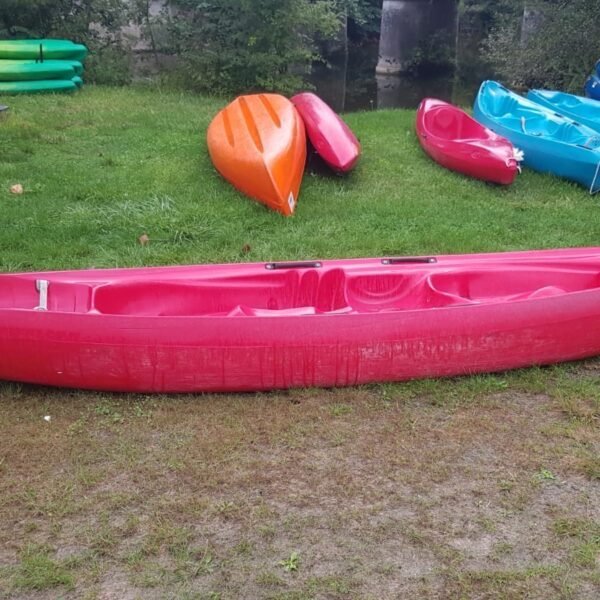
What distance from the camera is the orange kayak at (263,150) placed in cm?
571

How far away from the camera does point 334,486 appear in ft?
9.58

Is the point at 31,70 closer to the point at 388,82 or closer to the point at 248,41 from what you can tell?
the point at 248,41

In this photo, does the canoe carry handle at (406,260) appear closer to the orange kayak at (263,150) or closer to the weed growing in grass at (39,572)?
the orange kayak at (263,150)

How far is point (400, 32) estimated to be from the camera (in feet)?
64.6

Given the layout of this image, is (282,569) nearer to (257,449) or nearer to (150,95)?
(257,449)

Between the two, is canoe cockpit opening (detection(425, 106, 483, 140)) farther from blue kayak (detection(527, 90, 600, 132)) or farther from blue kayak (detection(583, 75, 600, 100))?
blue kayak (detection(583, 75, 600, 100))

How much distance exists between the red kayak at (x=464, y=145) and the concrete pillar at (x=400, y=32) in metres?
12.1

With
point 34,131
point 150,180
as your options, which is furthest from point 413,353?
point 34,131

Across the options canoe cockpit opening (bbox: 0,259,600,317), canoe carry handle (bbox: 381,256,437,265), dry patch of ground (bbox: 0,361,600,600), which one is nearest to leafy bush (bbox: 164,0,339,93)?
canoe carry handle (bbox: 381,256,437,265)

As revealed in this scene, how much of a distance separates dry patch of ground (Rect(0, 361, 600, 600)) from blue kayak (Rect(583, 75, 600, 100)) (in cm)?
714

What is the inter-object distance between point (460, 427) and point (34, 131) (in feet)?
19.8

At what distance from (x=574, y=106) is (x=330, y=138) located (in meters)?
3.81

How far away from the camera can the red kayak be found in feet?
21.4

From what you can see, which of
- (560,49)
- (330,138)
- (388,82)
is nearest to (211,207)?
(330,138)
